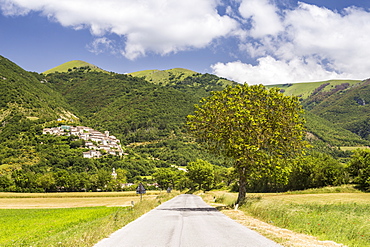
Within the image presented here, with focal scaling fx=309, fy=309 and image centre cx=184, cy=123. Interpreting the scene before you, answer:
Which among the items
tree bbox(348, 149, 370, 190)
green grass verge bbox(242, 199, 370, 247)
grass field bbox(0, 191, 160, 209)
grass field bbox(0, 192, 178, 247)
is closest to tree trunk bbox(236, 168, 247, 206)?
green grass verge bbox(242, 199, 370, 247)

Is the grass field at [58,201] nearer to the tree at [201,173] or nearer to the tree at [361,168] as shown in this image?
the tree at [201,173]

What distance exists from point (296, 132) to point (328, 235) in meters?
18.0

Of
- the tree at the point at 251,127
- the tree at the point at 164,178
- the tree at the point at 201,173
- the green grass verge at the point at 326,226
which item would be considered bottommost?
the tree at the point at 164,178

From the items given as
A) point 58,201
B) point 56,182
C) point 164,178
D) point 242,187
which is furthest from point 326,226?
point 164,178

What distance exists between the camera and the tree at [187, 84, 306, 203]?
1190 inches

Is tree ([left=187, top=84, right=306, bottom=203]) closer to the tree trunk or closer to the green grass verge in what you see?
the tree trunk

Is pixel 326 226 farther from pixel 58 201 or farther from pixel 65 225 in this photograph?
pixel 58 201

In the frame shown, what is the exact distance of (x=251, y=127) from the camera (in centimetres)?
3053

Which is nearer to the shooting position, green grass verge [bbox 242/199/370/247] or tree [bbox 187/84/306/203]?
green grass verge [bbox 242/199/370/247]

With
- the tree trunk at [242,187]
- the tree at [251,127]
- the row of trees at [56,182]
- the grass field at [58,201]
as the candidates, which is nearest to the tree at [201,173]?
the grass field at [58,201]

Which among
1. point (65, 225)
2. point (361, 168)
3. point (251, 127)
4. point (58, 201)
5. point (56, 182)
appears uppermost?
point (251, 127)

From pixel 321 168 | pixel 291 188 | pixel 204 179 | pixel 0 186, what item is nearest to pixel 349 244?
pixel 321 168

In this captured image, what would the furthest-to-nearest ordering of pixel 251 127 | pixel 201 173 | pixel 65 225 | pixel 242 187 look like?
pixel 201 173 → pixel 242 187 → pixel 251 127 → pixel 65 225

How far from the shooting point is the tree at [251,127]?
30219mm
